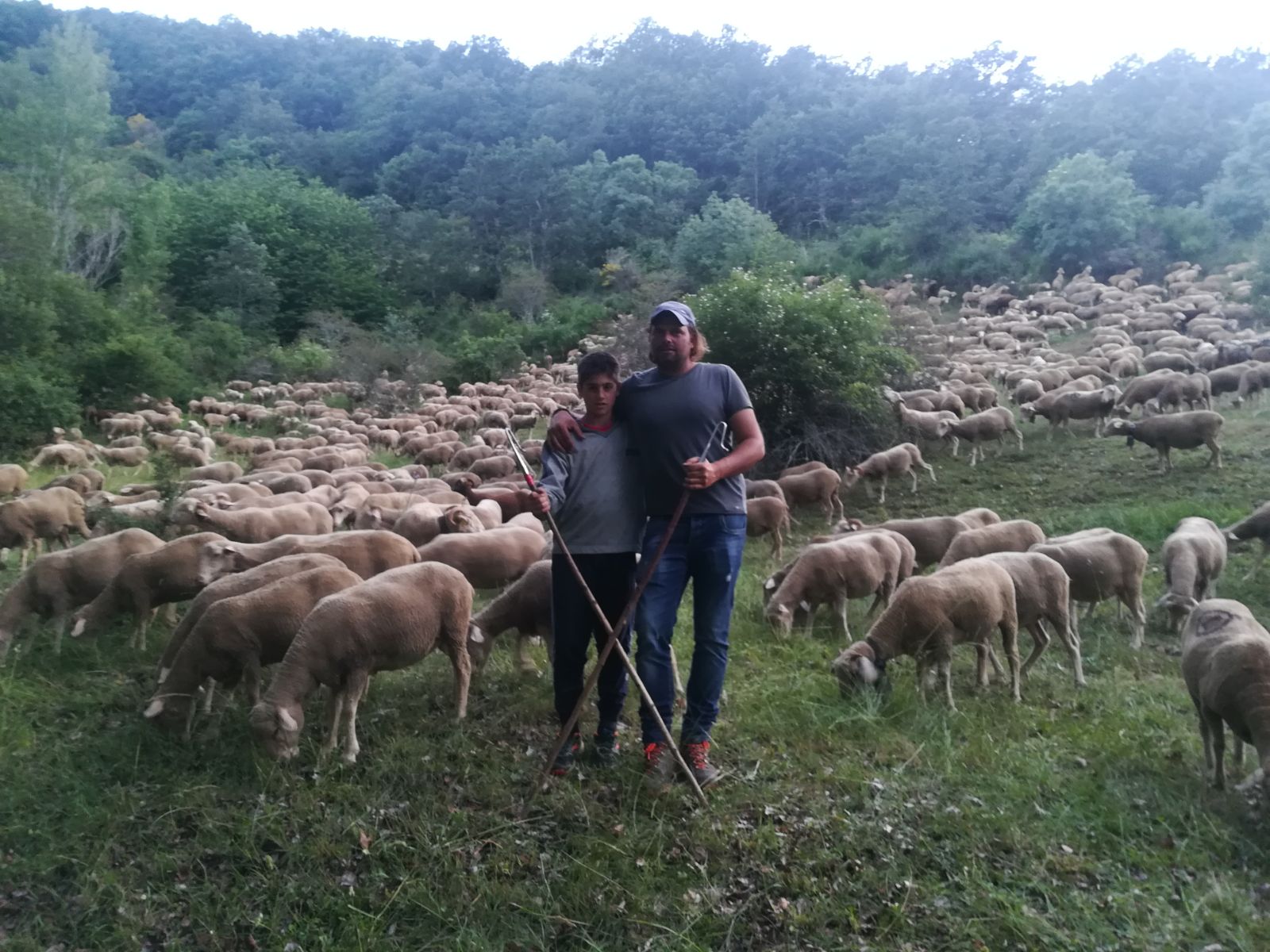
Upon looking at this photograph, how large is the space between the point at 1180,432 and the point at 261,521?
46.8 ft

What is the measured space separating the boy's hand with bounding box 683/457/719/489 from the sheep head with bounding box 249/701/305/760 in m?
3.15

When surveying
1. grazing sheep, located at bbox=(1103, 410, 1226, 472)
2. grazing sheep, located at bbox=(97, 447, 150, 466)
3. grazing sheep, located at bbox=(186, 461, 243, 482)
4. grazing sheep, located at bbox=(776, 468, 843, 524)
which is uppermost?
grazing sheep, located at bbox=(1103, 410, 1226, 472)

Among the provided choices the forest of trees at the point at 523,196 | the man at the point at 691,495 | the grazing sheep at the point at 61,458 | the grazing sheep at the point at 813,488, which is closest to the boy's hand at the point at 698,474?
the man at the point at 691,495

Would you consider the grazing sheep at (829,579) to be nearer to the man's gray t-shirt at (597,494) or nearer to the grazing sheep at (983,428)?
the man's gray t-shirt at (597,494)

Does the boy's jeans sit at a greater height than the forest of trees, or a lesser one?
lesser

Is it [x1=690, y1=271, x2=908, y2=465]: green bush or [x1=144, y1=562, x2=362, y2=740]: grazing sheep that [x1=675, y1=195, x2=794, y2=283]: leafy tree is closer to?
[x1=690, y1=271, x2=908, y2=465]: green bush

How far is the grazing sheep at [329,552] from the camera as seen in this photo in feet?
26.2

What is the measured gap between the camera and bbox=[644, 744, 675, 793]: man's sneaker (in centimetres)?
524

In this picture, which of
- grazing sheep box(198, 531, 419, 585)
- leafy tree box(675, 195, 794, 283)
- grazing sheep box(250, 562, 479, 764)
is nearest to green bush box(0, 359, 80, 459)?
grazing sheep box(198, 531, 419, 585)

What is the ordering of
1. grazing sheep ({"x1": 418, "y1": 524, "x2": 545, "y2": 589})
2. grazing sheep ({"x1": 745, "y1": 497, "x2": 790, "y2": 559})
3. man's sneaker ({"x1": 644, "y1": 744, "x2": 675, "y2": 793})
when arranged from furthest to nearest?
1. grazing sheep ({"x1": 745, "y1": 497, "x2": 790, "y2": 559})
2. grazing sheep ({"x1": 418, "y1": 524, "x2": 545, "y2": 589})
3. man's sneaker ({"x1": 644, "y1": 744, "x2": 675, "y2": 793})

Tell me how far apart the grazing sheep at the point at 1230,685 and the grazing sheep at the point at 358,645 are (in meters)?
5.12

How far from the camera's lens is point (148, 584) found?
8.03m

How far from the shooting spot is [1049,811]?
516 centimetres

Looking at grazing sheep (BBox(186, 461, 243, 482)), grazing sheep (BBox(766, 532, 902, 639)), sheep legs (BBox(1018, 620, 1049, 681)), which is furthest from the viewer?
grazing sheep (BBox(186, 461, 243, 482))
